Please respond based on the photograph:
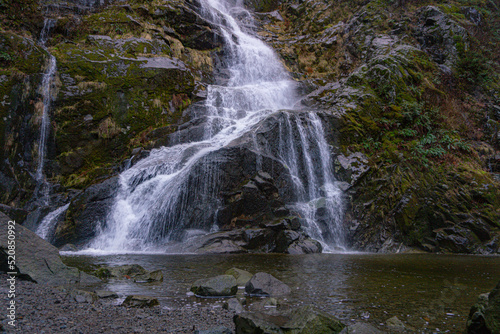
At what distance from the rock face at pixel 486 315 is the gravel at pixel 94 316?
8.69 feet

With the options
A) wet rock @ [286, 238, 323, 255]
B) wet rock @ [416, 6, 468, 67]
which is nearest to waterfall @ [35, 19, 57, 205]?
wet rock @ [286, 238, 323, 255]

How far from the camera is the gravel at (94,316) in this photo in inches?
130

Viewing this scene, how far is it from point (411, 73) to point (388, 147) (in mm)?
6539

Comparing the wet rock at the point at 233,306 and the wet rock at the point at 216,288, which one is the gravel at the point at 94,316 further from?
the wet rock at the point at 216,288

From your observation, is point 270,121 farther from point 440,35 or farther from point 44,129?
point 440,35

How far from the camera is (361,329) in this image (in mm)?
3434

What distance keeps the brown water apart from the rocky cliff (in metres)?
3.46

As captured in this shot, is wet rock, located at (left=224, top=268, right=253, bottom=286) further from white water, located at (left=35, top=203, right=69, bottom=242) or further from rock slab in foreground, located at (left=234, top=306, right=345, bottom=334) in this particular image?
white water, located at (left=35, top=203, right=69, bottom=242)

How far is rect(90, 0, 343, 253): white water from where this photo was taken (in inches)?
462

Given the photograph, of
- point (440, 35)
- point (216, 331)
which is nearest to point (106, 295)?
point (216, 331)

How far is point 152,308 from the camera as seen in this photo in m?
4.17

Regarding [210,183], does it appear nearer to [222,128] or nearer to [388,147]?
[222,128]

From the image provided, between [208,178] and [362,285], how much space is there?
7975 mm

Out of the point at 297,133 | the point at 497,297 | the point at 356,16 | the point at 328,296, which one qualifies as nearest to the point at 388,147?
the point at 297,133
